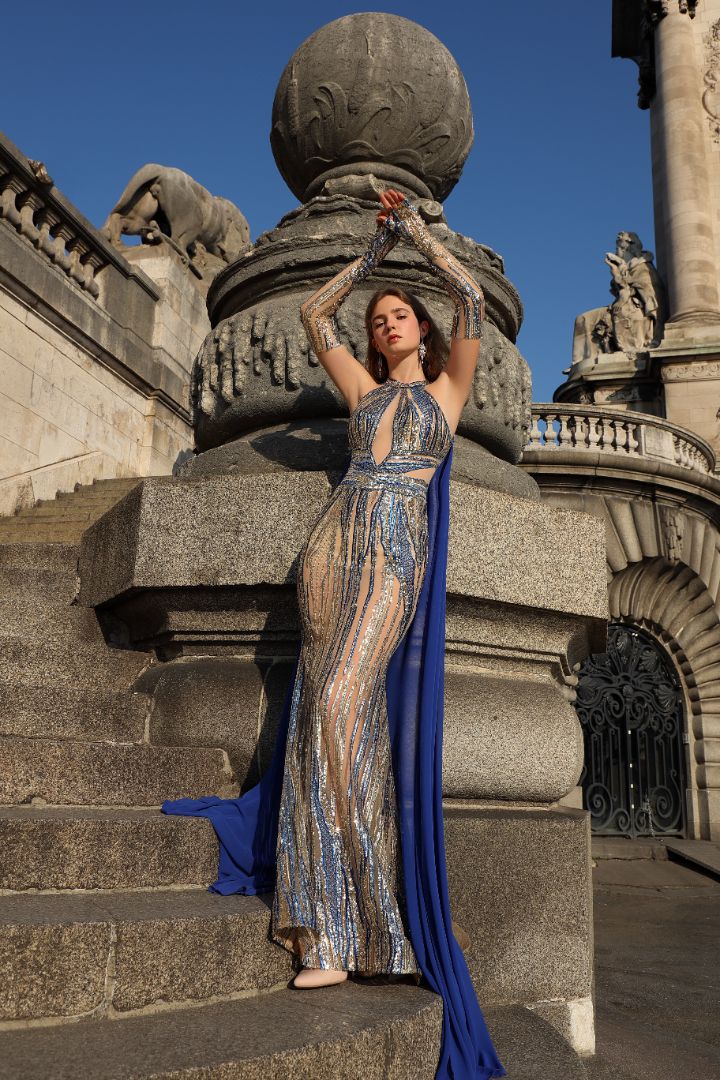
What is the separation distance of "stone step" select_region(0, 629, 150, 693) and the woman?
1123mm

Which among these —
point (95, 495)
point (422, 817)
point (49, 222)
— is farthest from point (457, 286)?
point (49, 222)

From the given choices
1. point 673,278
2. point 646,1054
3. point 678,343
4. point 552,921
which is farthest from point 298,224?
point 673,278

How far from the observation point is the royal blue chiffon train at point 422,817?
2480 millimetres

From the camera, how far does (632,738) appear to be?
47.1 feet

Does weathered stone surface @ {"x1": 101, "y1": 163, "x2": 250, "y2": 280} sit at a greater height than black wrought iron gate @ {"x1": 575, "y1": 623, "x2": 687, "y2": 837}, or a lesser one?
greater

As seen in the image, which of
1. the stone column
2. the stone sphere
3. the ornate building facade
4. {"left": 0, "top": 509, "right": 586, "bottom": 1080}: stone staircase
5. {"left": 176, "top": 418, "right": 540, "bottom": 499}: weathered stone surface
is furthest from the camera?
the stone column

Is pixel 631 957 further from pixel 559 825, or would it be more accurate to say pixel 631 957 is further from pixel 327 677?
pixel 327 677

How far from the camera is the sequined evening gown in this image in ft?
8.33

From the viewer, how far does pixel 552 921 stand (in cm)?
323

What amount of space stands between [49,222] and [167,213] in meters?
5.02

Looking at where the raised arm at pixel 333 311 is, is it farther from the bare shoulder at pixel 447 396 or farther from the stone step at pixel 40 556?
the stone step at pixel 40 556

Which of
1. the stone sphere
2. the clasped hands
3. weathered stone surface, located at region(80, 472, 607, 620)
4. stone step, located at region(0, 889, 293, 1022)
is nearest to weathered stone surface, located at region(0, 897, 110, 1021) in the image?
stone step, located at region(0, 889, 293, 1022)

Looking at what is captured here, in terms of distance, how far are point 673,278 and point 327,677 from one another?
2085 cm

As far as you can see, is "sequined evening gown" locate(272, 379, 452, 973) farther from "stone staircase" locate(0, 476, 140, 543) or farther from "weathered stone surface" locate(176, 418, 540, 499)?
"stone staircase" locate(0, 476, 140, 543)
